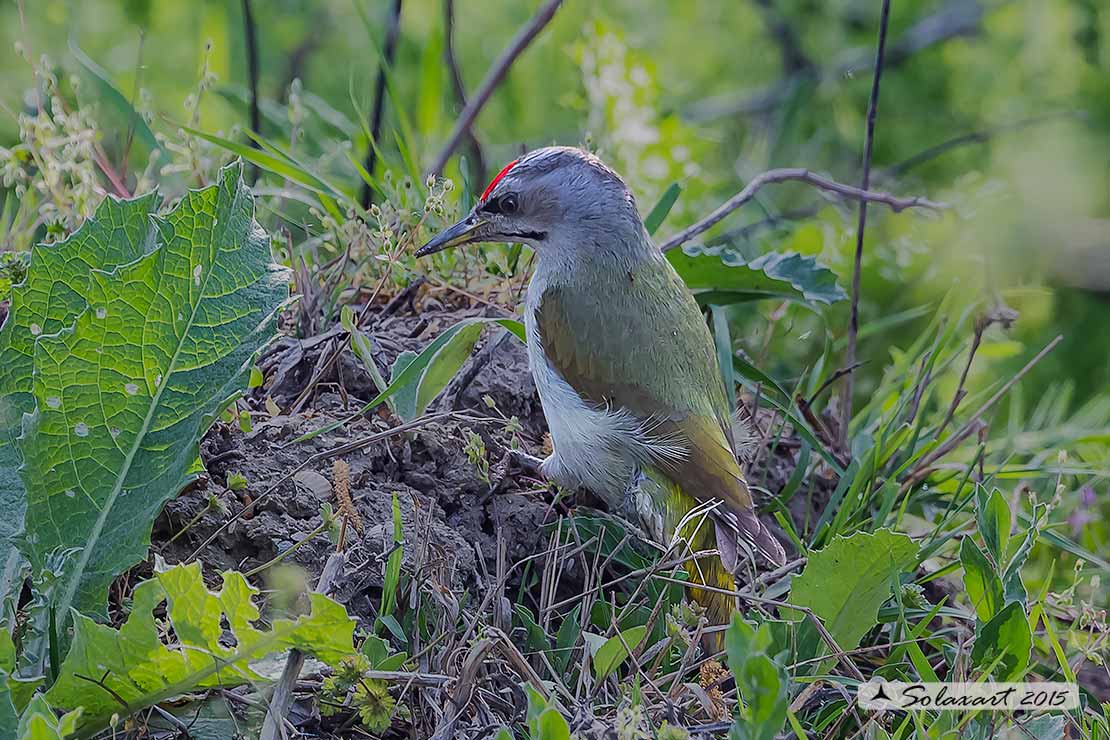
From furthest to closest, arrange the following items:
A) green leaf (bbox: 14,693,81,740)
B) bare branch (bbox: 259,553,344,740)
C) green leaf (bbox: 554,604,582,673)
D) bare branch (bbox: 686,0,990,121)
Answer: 1. bare branch (bbox: 686,0,990,121)
2. green leaf (bbox: 554,604,582,673)
3. bare branch (bbox: 259,553,344,740)
4. green leaf (bbox: 14,693,81,740)

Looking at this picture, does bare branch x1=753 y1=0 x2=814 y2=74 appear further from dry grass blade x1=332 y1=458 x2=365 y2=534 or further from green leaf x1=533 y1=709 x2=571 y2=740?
green leaf x1=533 y1=709 x2=571 y2=740

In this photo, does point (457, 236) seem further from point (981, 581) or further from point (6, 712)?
point (6, 712)

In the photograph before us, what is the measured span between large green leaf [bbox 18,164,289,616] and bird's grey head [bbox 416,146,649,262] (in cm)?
115

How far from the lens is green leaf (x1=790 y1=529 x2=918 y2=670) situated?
2.39m

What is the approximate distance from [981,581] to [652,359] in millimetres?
1074

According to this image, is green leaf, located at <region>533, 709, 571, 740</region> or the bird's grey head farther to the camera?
the bird's grey head

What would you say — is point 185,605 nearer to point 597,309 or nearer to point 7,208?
point 597,309

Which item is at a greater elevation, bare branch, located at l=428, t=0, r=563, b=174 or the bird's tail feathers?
bare branch, located at l=428, t=0, r=563, b=174

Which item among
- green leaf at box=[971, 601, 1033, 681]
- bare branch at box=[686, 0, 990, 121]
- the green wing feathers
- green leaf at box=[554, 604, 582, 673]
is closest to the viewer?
green leaf at box=[971, 601, 1033, 681]

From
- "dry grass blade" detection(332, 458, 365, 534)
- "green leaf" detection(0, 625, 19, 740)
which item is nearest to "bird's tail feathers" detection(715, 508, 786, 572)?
"dry grass blade" detection(332, 458, 365, 534)

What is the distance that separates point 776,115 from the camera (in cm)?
627

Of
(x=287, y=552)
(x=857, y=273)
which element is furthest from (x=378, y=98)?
(x=287, y=552)

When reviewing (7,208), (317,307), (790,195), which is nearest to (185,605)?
(317,307)

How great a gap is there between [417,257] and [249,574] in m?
1.29
